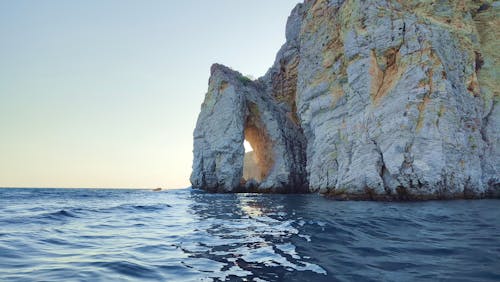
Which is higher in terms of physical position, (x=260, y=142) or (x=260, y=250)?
(x=260, y=142)

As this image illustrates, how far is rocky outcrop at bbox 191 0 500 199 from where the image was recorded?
714 inches

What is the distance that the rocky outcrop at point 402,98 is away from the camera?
1812 centimetres

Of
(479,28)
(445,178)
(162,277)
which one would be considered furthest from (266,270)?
(479,28)

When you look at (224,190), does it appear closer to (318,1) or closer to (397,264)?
(318,1)

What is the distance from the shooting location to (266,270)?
206 inches

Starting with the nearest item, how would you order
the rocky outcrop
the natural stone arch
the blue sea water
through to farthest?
the blue sea water
the rocky outcrop
the natural stone arch

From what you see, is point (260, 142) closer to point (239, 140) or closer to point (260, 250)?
point (239, 140)

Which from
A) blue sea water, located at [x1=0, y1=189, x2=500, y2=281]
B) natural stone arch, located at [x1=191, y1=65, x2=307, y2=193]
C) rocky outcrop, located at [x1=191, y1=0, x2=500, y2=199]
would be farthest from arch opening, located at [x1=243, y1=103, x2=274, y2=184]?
blue sea water, located at [x1=0, y1=189, x2=500, y2=281]

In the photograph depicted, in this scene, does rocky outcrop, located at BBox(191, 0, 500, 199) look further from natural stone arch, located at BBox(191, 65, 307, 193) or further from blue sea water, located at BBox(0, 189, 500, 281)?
natural stone arch, located at BBox(191, 65, 307, 193)

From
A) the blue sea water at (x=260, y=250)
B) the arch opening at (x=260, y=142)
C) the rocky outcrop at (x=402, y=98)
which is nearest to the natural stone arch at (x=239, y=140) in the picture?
the arch opening at (x=260, y=142)

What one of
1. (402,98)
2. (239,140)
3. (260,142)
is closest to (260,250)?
(402,98)

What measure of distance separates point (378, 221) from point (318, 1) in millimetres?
25839

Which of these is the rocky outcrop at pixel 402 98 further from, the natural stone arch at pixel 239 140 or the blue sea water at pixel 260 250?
the natural stone arch at pixel 239 140

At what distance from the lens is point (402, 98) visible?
19.2 metres
